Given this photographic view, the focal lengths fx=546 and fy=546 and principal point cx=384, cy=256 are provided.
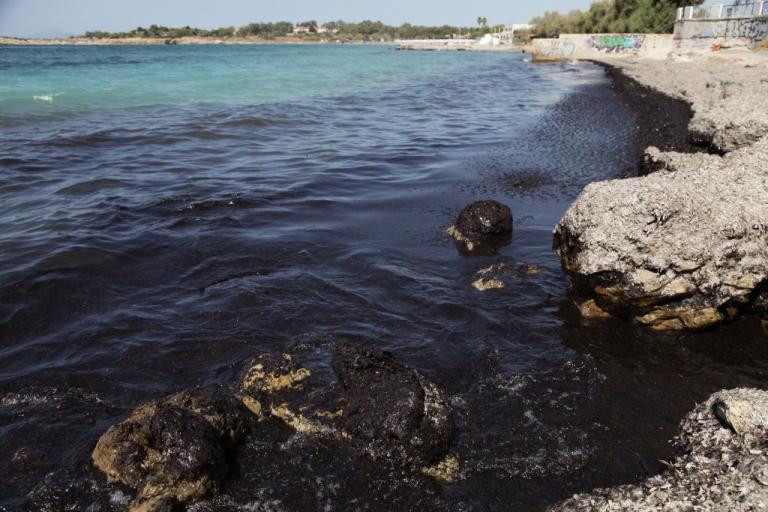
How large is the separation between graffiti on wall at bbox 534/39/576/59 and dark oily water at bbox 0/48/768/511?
5716 centimetres

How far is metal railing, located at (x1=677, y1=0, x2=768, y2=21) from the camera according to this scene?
119 feet

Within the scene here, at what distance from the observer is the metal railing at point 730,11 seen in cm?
3634

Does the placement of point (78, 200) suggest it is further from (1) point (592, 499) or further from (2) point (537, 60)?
(2) point (537, 60)

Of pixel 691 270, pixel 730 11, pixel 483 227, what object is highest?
pixel 730 11

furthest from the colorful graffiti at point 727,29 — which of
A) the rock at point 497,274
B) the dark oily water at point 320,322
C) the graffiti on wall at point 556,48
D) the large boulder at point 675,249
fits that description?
the large boulder at point 675,249

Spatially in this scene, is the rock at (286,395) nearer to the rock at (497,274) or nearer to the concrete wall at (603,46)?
the rock at (497,274)

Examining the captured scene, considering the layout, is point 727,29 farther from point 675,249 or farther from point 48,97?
point 48,97

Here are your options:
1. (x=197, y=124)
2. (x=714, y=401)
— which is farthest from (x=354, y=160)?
(x=714, y=401)

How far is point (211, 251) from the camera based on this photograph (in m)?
8.40

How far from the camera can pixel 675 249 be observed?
5.47 meters

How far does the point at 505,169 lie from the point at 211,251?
7.80 meters

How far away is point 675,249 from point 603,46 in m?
63.5

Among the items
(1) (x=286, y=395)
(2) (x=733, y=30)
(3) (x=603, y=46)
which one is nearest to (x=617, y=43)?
(3) (x=603, y=46)

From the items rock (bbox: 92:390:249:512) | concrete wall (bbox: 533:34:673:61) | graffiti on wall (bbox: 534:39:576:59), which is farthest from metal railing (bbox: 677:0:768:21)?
rock (bbox: 92:390:249:512)
